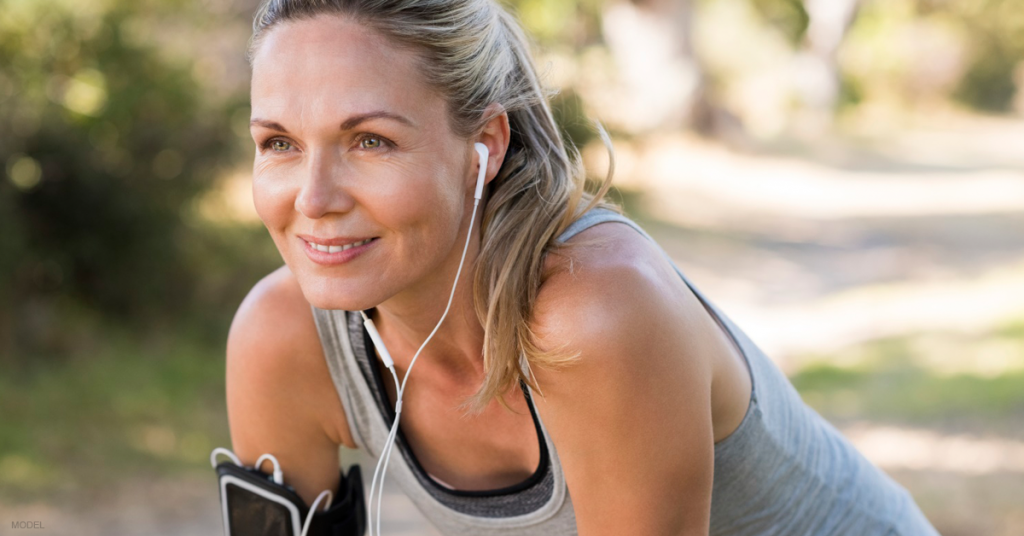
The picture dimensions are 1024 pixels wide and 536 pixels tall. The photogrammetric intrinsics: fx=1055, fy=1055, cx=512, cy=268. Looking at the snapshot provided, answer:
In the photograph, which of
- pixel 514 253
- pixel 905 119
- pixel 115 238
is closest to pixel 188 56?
pixel 115 238

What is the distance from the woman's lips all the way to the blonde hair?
0.22 meters

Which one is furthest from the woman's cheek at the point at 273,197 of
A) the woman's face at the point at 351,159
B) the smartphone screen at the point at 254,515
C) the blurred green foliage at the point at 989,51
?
the blurred green foliage at the point at 989,51

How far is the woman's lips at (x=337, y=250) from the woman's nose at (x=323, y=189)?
0.06 m

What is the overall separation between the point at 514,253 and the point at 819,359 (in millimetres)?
5710

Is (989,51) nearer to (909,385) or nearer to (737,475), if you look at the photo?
(909,385)

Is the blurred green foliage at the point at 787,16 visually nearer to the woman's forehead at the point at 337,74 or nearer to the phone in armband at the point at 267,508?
the phone in armband at the point at 267,508

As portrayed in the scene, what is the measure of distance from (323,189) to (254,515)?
0.74 meters

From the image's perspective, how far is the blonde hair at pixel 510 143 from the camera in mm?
1655

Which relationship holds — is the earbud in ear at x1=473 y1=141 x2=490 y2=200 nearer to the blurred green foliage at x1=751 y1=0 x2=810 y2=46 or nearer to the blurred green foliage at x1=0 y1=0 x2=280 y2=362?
the blurred green foliage at x1=0 y1=0 x2=280 y2=362

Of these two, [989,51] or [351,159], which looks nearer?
[351,159]

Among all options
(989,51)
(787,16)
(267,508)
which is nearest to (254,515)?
(267,508)

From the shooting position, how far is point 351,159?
1.63m

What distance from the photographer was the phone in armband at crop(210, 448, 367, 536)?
2000mm

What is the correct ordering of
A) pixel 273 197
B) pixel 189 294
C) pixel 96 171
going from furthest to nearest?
1. pixel 189 294
2. pixel 96 171
3. pixel 273 197
